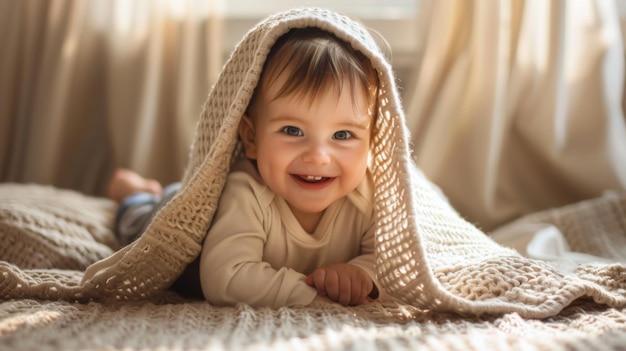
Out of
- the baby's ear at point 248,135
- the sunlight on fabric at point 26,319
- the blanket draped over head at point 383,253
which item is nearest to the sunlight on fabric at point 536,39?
the blanket draped over head at point 383,253

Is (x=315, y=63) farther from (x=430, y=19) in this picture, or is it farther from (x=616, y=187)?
(x=616, y=187)

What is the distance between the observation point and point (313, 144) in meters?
1.13

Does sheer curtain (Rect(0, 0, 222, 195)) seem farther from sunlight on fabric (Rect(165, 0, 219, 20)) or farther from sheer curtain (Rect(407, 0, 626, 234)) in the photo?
sheer curtain (Rect(407, 0, 626, 234))

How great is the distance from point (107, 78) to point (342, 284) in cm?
122

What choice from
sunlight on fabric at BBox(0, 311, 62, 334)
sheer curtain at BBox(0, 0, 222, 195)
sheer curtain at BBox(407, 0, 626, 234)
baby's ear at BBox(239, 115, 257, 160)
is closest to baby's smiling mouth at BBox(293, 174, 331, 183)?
baby's ear at BBox(239, 115, 257, 160)

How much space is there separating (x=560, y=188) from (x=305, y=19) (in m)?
1.05

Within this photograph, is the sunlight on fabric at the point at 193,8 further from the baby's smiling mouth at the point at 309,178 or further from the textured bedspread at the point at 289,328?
the textured bedspread at the point at 289,328

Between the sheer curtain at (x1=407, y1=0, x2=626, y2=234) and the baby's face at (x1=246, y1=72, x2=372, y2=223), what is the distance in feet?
2.37

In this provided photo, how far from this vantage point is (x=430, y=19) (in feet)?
6.15

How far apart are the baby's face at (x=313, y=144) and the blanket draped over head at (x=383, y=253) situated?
41 mm

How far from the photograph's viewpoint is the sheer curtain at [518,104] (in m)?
1.77

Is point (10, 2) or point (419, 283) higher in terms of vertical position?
point (10, 2)

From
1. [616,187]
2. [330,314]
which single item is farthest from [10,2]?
[616,187]

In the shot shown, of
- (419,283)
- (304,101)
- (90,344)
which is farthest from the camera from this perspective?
(304,101)
